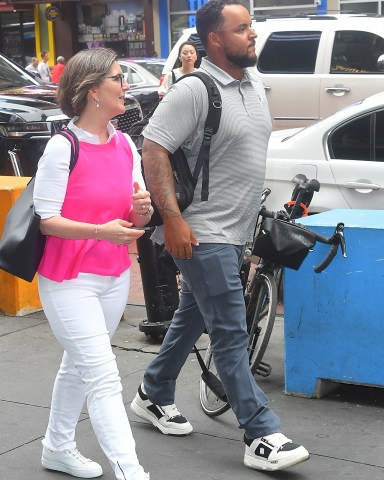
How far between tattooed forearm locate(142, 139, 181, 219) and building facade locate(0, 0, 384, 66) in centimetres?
2553

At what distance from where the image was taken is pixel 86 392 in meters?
4.32

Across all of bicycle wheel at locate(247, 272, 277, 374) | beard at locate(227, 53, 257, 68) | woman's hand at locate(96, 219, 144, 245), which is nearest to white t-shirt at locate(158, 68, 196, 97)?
bicycle wheel at locate(247, 272, 277, 374)

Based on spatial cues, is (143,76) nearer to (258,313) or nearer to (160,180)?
(258,313)

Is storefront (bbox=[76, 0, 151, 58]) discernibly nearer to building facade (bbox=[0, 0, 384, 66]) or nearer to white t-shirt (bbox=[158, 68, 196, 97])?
building facade (bbox=[0, 0, 384, 66])

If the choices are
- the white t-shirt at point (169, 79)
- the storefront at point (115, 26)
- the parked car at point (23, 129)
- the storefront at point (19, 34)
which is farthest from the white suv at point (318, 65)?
the storefront at point (19, 34)

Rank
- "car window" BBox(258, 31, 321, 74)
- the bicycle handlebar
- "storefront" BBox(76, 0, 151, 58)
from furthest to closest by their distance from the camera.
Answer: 1. "storefront" BBox(76, 0, 151, 58)
2. "car window" BBox(258, 31, 321, 74)
3. the bicycle handlebar

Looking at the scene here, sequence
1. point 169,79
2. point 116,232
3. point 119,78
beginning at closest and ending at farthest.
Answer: point 116,232 → point 119,78 → point 169,79

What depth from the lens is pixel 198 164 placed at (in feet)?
15.4

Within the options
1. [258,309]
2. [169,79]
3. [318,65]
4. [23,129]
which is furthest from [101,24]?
[258,309]

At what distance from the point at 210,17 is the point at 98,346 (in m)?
1.54

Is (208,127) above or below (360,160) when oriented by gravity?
above

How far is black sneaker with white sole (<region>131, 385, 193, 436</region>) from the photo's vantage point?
5203mm

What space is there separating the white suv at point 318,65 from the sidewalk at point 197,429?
7.59m

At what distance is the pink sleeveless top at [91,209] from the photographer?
4297mm
